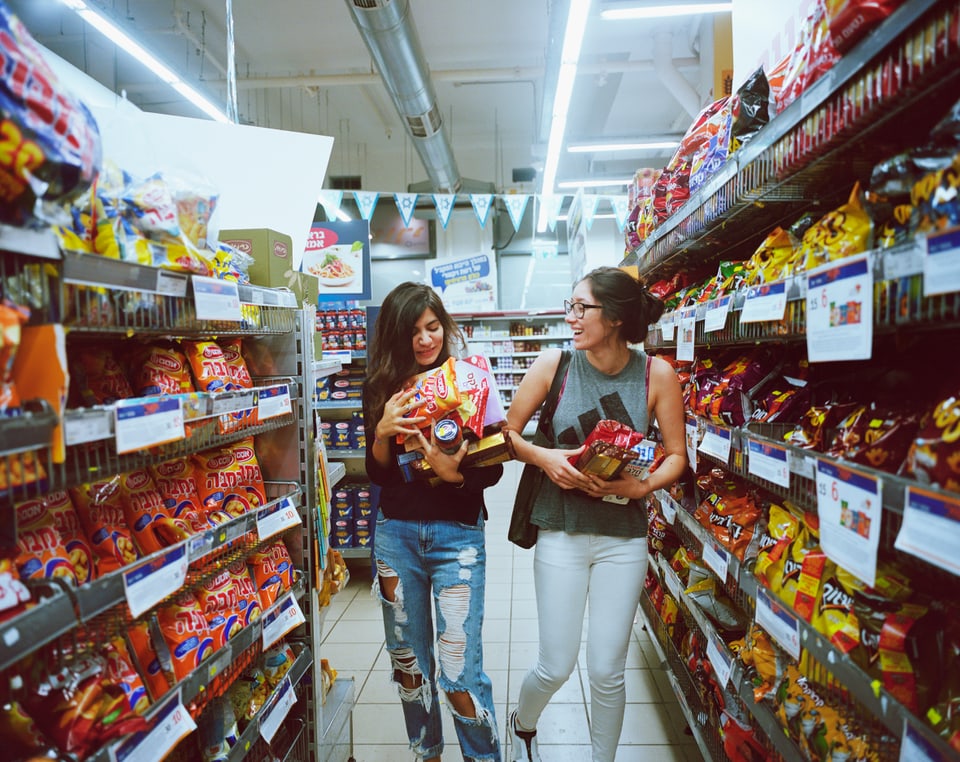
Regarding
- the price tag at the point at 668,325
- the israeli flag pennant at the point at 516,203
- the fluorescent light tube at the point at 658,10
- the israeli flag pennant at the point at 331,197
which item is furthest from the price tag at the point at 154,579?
the israeli flag pennant at the point at 331,197

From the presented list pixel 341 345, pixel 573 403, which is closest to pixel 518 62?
pixel 341 345

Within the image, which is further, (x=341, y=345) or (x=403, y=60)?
(x=403, y=60)

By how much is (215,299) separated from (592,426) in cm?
116

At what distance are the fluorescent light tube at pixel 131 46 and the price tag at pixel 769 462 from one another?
4635 mm

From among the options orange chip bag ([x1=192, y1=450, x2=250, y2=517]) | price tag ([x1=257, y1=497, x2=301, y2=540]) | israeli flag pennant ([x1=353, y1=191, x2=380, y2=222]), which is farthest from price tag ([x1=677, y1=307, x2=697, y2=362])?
israeli flag pennant ([x1=353, y1=191, x2=380, y2=222])

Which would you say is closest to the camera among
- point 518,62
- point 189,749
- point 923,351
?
point 923,351

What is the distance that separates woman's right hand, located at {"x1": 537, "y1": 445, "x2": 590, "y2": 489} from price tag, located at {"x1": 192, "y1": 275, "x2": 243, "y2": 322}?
0.97 m

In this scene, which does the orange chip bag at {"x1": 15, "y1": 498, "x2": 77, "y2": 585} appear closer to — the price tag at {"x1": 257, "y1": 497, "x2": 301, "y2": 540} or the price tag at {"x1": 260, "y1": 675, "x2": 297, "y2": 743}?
the price tag at {"x1": 257, "y1": 497, "x2": 301, "y2": 540}

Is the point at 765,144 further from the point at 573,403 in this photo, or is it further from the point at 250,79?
the point at 250,79

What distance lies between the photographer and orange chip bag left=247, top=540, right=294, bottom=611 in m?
1.65

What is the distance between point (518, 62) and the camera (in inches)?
340

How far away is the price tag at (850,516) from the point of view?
38.2 inches

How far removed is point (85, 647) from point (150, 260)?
73 cm

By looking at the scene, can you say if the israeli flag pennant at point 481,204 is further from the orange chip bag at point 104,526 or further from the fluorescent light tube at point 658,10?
the orange chip bag at point 104,526
